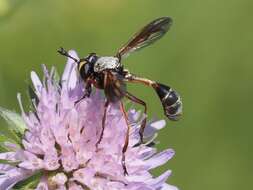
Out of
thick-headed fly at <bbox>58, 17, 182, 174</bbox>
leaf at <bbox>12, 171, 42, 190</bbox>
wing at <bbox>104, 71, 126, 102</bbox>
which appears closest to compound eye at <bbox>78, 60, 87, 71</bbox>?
thick-headed fly at <bbox>58, 17, 182, 174</bbox>

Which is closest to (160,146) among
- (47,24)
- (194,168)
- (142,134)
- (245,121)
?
(194,168)

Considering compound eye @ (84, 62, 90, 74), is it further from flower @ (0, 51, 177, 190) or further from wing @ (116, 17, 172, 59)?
wing @ (116, 17, 172, 59)

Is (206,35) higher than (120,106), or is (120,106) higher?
(206,35)

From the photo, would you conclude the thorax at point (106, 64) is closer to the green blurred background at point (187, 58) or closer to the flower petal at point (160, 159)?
the flower petal at point (160, 159)

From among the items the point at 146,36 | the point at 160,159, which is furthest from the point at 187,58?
the point at 160,159

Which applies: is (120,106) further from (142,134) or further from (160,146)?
(160,146)

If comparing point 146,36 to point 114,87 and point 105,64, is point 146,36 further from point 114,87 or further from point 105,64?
point 114,87
